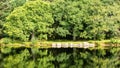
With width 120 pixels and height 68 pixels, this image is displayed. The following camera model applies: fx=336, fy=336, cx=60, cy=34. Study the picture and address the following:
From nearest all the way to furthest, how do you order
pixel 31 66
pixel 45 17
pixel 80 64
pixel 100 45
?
pixel 31 66
pixel 80 64
pixel 100 45
pixel 45 17

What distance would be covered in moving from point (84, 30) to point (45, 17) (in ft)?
23.0

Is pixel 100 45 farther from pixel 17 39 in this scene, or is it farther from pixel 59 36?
pixel 17 39

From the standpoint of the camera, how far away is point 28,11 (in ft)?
182

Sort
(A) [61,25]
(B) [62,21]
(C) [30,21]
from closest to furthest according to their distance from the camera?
(C) [30,21]
(B) [62,21]
(A) [61,25]

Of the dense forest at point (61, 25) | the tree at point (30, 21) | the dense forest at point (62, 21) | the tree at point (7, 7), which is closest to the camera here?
the dense forest at point (61, 25)

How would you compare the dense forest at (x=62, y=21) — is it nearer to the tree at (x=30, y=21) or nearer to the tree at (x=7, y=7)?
the tree at (x=30, y=21)

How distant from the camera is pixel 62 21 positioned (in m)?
57.5

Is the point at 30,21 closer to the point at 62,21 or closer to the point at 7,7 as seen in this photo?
the point at 62,21

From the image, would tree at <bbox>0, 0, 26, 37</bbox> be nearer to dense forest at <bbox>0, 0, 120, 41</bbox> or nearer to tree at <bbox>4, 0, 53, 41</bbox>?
dense forest at <bbox>0, 0, 120, 41</bbox>

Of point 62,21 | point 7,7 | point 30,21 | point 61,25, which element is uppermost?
point 7,7

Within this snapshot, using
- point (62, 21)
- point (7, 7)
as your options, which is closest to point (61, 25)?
point (62, 21)

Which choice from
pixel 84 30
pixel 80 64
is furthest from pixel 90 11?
pixel 80 64

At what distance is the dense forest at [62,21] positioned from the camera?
5484cm

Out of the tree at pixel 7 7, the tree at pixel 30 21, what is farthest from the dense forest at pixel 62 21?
the tree at pixel 7 7
